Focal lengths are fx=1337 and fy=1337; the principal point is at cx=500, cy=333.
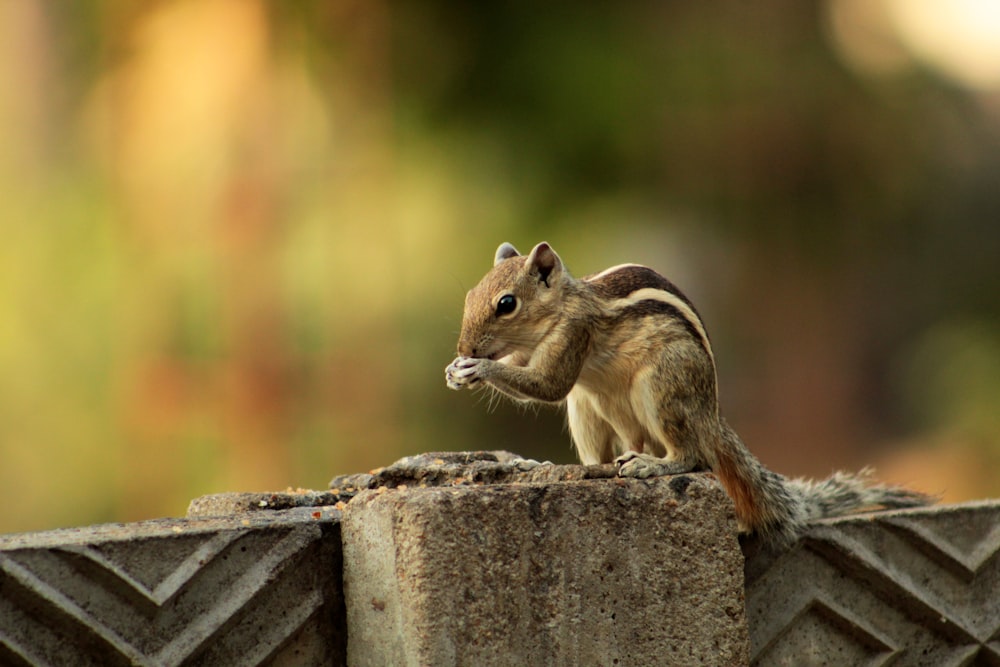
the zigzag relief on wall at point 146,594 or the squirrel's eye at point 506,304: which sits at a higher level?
the squirrel's eye at point 506,304

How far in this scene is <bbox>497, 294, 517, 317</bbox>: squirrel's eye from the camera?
2.98 m

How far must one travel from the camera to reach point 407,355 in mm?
11305

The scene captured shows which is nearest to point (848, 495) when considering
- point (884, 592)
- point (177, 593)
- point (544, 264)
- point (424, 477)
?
point (884, 592)

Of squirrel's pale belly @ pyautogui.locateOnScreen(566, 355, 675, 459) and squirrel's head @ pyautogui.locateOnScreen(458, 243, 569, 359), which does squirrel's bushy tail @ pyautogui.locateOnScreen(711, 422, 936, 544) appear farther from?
squirrel's head @ pyautogui.locateOnScreen(458, 243, 569, 359)

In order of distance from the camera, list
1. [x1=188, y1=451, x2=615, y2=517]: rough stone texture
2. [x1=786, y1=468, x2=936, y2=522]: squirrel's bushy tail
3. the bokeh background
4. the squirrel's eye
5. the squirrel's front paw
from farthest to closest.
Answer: the bokeh background → [x1=786, y1=468, x2=936, y2=522]: squirrel's bushy tail → the squirrel's eye → the squirrel's front paw → [x1=188, y1=451, x2=615, y2=517]: rough stone texture

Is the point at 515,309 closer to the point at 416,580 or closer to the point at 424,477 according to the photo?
the point at 424,477

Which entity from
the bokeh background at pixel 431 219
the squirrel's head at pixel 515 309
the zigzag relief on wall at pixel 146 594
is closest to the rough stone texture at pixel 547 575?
the zigzag relief on wall at pixel 146 594

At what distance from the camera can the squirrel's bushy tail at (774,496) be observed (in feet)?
9.44

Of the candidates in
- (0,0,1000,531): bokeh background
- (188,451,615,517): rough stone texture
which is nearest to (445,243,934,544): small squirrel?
(188,451,615,517): rough stone texture

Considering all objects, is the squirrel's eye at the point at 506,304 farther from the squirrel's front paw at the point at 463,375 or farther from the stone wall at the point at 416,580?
the stone wall at the point at 416,580

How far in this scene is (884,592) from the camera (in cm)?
296

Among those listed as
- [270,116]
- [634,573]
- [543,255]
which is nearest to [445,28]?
[270,116]

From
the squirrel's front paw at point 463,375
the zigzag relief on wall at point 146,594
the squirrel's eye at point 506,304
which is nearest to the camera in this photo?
the zigzag relief on wall at point 146,594

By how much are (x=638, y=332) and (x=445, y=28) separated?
33.5 ft
